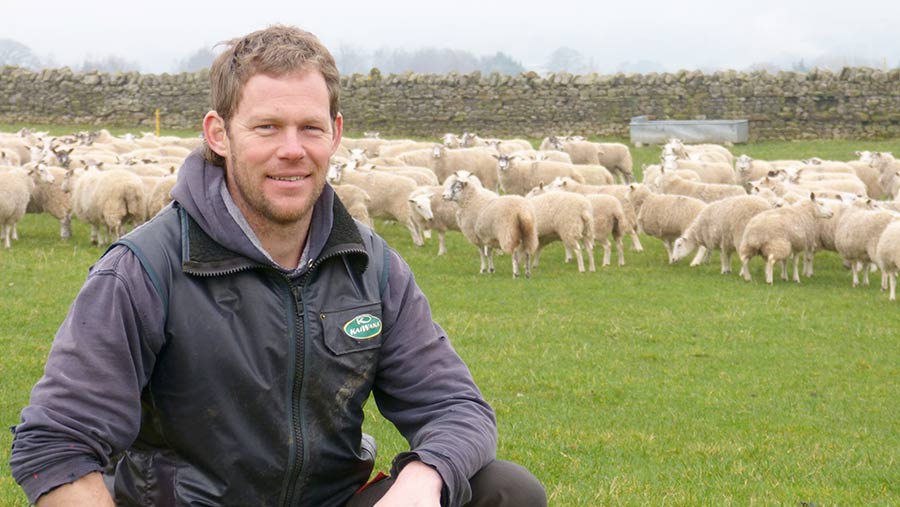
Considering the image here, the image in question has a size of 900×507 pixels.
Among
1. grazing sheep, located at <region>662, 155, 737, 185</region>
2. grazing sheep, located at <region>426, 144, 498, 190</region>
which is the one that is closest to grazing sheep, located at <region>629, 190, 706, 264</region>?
grazing sheep, located at <region>662, 155, 737, 185</region>

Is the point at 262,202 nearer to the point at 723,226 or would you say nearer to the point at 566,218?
the point at 566,218

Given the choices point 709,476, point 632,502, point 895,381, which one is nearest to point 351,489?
point 632,502

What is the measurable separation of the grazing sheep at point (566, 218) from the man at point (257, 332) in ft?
34.0

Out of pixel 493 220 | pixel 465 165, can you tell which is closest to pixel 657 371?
pixel 493 220

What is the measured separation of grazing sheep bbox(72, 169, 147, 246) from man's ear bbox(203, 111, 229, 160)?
35.9ft

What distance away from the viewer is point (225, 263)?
2.83 m

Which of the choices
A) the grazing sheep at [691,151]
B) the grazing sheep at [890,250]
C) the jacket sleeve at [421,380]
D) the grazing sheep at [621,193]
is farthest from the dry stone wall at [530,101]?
the jacket sleeve at [421,380]

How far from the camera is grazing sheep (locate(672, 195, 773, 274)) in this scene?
13.3 metres

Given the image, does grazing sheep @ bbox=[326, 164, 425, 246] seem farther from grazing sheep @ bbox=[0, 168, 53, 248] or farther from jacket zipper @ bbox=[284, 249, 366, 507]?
jacket zipper @ bbox=[284, 249, 366, 507]

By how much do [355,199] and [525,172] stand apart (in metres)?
4.39

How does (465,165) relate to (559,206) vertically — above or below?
below

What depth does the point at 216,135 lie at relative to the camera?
9.84ft

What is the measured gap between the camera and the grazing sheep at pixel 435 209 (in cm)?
1427

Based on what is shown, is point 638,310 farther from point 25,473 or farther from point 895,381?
point 25,473
